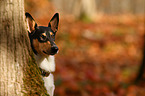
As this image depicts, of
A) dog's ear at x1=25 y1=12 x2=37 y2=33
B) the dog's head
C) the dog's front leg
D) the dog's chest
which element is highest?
dog's ear at x1=25 y1=12 x2=37 y2=33

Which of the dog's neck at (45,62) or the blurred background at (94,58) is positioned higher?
the dog's neck at (45,62)

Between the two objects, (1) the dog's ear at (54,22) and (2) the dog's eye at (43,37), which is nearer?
(2) the dog's eye at (43,37)

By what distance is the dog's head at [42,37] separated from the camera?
8.16ft

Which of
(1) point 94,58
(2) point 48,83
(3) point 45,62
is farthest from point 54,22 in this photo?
(1) point 94,58

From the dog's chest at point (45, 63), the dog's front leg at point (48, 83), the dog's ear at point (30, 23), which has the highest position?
the dog's ear at point (30, 23)

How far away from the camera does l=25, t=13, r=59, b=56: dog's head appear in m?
2.49

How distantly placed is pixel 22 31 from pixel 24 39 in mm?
106

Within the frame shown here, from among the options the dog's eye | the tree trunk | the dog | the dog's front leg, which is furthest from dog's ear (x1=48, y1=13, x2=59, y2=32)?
the dog's front leg

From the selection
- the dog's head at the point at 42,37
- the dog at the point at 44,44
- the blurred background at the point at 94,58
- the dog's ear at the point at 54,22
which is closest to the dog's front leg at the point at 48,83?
the dog at the point at 44,44

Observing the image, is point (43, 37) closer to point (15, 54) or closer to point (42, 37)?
point (42, 37)

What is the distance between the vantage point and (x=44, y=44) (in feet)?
8.23

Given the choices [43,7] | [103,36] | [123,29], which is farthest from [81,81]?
[123,29]

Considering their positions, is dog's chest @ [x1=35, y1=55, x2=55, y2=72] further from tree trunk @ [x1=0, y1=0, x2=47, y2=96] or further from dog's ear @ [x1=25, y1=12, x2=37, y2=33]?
dog's ear @ [x1=25, y1=12, x2=37, y2=33]

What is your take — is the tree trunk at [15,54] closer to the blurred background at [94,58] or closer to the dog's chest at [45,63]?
the dog's chest at [45,63]
